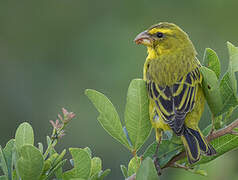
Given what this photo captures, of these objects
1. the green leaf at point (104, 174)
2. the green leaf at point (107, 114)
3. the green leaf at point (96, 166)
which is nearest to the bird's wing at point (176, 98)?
the green leaf at point (107, 114)

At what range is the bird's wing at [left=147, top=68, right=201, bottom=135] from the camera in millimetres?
3352

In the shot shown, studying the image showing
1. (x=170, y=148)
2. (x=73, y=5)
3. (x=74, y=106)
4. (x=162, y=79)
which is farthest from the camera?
(x=73, y=5)

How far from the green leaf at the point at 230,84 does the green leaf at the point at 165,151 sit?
0.36 meters

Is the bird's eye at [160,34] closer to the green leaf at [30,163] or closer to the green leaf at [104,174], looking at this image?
the green leaf at [104,174]

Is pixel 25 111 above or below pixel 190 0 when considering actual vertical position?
below

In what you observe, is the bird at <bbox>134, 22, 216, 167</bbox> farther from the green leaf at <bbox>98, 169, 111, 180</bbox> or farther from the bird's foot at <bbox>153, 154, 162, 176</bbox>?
the green leaf at <bbox>98, 169, 111, 180</bbox>

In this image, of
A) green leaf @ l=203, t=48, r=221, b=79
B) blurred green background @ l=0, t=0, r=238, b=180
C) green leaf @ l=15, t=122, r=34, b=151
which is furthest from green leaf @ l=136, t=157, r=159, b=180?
blurred green background @ l=0, t=0, r=238, b=180

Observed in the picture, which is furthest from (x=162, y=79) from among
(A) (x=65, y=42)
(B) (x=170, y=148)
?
(A) (x=65, y=42)

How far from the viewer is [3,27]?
28.3 feet

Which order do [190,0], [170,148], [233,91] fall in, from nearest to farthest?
[233,91]
[170,148]
[190,0]

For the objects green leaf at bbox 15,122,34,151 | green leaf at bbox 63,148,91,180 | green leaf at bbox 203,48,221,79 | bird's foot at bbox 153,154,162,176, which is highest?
green leaf at bbox 203,48,221,79

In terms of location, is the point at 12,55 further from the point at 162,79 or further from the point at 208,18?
the point at 162,79

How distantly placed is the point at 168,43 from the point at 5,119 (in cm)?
372

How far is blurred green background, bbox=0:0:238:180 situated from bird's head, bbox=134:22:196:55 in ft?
7.32
